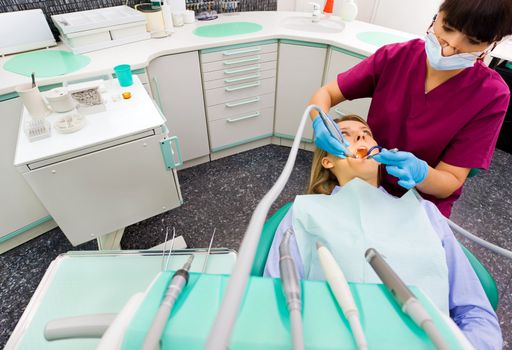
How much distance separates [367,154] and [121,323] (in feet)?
2.87

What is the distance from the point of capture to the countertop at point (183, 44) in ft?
4.71

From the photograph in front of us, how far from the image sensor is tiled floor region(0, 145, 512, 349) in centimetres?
155

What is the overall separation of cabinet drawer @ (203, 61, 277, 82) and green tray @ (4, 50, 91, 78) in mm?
671

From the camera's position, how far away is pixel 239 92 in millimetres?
2082

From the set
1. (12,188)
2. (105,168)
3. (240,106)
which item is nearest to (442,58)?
(105,168)

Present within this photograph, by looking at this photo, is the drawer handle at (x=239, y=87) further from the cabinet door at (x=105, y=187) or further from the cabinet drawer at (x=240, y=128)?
the cabinet door at (x=105, y=187)

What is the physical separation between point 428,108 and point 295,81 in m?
1.21

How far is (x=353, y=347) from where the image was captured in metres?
0.38

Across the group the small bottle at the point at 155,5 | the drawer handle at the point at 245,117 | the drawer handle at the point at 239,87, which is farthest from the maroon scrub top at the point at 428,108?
the small bottle at the point at 155,5

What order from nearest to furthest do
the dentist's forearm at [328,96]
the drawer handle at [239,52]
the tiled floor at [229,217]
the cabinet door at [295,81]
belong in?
the dentist's forearm at [328,96] < the tiled floor at [229,217] < the drawer handle at [239,52] < the cabinet door at [295,81]

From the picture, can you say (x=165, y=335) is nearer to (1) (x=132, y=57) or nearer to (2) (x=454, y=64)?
(2) (x=454, y=64)

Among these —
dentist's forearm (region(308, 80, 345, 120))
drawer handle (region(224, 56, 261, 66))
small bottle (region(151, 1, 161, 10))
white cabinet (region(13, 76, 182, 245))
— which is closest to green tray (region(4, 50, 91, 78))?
white cabinet (region(13, 76, 182, 245))

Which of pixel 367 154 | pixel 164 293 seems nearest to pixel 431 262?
pixel 367 154

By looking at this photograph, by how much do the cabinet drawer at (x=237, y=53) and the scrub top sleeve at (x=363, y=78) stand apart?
860 mm
